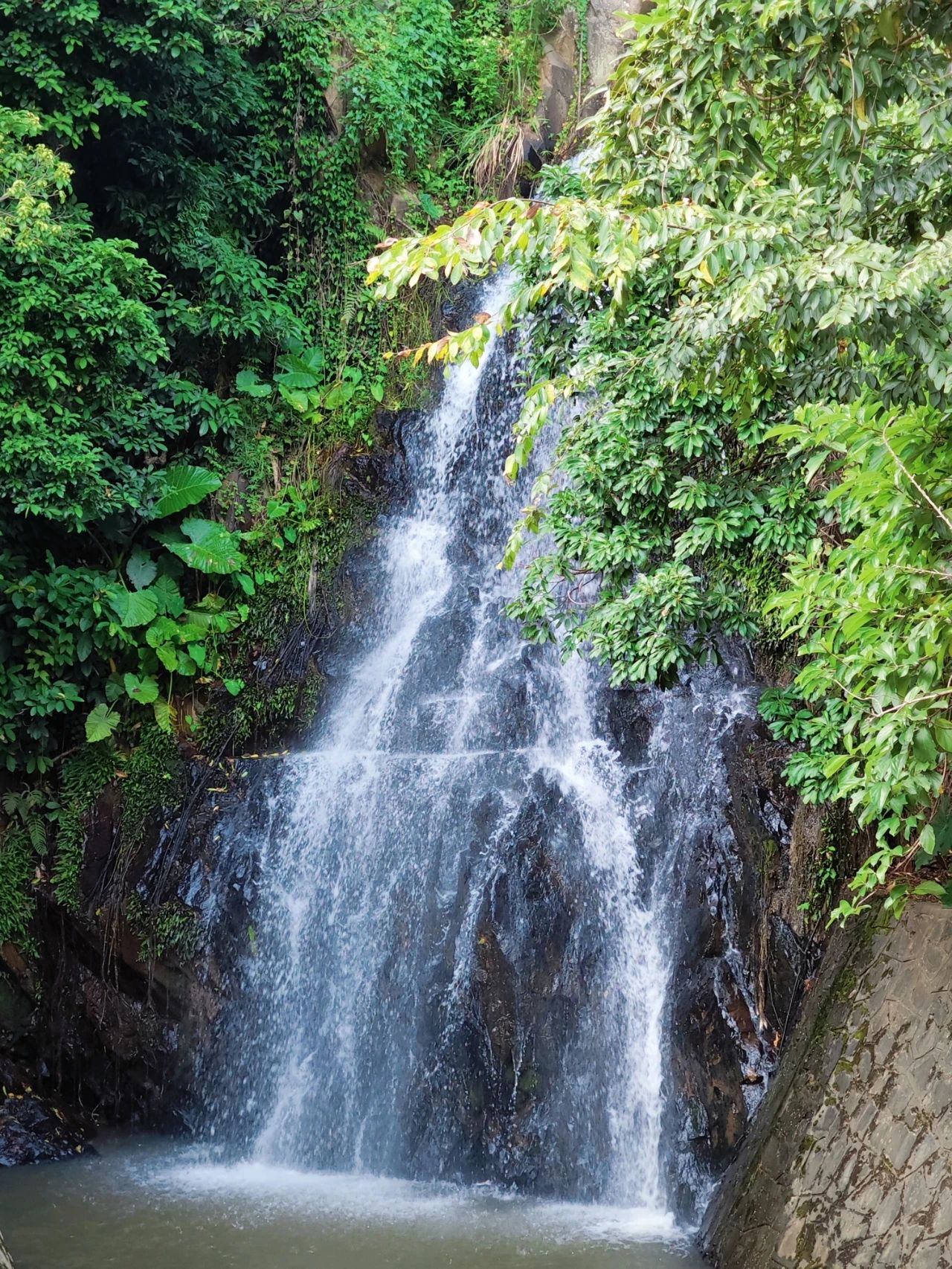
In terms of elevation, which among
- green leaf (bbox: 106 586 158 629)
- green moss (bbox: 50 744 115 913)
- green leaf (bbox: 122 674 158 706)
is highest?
green leaf (bbox: 106 586 158 629)

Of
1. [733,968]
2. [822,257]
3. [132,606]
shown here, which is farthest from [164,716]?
[822,257]

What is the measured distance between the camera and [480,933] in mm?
7711

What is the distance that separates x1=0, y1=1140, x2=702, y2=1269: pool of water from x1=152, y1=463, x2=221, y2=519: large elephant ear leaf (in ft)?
18.6

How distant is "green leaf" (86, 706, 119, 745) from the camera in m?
9.71

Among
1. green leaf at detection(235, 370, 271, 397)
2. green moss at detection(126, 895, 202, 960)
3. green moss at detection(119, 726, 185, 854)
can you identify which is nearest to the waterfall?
green moss at detection(126, 895, 202, 960)

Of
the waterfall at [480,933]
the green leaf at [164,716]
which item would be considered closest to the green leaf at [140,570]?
the green leaf at [164,716]

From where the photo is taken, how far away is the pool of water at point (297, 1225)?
6.00m

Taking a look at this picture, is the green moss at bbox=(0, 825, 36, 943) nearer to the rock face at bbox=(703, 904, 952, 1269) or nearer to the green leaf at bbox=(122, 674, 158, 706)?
the green leaf at bbox=(122, 674, 158, 706)

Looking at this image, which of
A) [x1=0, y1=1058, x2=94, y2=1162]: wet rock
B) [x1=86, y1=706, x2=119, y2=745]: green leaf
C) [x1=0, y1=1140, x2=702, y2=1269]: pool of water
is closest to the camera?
[x1=0, y1=1140, x2=702, y2=1269]: pool of water

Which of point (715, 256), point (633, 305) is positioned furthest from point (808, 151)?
point (633, 305)

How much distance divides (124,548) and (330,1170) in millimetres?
5956

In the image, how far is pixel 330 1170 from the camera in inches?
299

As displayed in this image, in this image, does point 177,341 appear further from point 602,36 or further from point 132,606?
point 602,36

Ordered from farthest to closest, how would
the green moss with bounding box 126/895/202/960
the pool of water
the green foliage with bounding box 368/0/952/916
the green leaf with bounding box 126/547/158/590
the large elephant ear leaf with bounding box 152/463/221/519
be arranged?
the large elephant ear leaf with bounding box 152/463/221/519 < the green leaf with bounding box 126/547/158/590 < the green moss with bounding box 126/895/202/960 < the pool of water < the green foliage with bounding box 368/0/952/916
